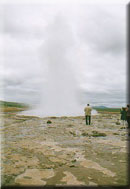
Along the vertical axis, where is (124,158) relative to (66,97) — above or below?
below

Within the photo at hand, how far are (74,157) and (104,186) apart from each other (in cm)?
273

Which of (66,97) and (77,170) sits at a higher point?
(66,97)

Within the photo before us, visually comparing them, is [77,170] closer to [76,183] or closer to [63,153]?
[76,183]

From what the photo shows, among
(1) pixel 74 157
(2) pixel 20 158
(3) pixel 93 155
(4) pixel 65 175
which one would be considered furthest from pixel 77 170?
(2) pixel 20 158

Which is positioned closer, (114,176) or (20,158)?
(114,176)

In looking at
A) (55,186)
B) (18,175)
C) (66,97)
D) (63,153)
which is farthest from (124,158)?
(66,97)

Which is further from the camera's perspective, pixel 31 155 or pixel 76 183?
pixel 31 155

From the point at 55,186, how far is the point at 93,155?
3.29 meters

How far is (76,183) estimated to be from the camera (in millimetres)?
5102

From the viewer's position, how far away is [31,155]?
312 inches

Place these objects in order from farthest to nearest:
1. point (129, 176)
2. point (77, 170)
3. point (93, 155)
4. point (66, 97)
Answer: point (66, 97) → point (93, 155) → point (77, 170) → point (129, 176)

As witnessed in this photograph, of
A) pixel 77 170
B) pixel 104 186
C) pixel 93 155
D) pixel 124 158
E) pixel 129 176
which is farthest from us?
pixel 93 155

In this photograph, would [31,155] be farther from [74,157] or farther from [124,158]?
[124,158]

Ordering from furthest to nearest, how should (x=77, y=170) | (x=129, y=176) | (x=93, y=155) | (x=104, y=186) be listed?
(x=93, y=155) → (x=77, y=170) → (x=129, y=176) → (x=104, y=186)
